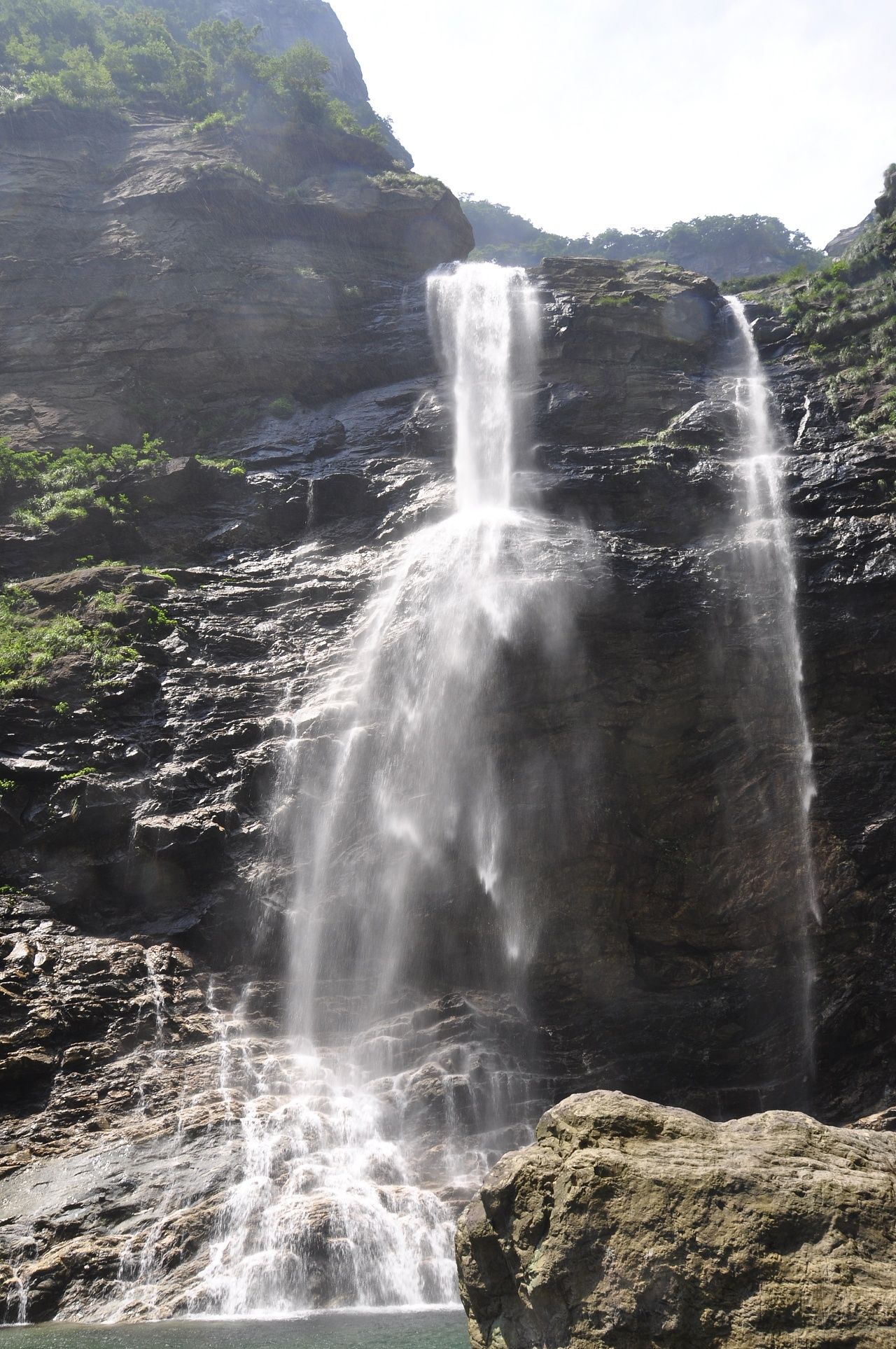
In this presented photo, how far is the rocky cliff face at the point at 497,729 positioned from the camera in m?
13.0

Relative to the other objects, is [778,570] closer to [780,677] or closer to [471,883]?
[780,677]

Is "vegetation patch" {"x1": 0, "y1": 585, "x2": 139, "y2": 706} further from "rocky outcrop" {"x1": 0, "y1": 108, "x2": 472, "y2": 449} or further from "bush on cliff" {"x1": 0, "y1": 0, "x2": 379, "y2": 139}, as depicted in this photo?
"bush on cliff" {"x1": 0, "y1": 0, "x2": 379, "y2": 139}

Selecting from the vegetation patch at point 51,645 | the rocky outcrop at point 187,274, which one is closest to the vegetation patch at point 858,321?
the rocky outcrop at point 187,274

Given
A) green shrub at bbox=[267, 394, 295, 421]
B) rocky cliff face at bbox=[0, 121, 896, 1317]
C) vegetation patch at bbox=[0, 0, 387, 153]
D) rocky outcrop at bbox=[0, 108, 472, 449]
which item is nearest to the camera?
rocky cliff face at bbox=[0, 121, 896, 1317]

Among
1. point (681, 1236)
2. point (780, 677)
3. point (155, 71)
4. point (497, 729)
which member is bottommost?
point (681, 1236)

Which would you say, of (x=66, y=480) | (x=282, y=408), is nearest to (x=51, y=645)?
(x=66, y=480)

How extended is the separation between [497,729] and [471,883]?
284cm

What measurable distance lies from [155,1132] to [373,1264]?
3599mm

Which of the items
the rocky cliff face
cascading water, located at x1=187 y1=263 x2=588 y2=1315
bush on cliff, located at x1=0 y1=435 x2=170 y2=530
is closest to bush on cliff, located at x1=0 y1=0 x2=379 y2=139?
the rocky cliff face

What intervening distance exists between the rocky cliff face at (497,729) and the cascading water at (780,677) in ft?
0.44

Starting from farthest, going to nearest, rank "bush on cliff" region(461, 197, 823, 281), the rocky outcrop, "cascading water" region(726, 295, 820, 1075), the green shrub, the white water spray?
"bush on cliff" region(461, 197, 823, 281)
the green shrub
the rocky outcrop
the white water spray
"cascading water" region(726, 295, 820, 1075)

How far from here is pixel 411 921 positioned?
16.0 meters

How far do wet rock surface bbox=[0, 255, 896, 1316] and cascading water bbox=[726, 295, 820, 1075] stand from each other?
13 centimetres

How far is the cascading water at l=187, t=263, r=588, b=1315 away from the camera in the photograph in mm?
10414
